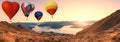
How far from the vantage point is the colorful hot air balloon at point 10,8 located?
12341cm

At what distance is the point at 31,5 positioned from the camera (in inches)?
6289

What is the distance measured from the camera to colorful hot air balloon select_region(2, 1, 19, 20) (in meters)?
123

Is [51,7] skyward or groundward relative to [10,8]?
groundward

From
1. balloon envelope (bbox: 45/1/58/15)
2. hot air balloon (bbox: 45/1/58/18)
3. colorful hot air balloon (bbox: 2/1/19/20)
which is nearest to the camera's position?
colorful hot air balloon (bbox: 2/1/19/20)

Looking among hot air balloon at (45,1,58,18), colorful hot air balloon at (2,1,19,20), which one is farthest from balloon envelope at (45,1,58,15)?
colorful hot air balloon at (2,1,19,20)

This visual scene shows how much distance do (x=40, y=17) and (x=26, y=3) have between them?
11855 mm

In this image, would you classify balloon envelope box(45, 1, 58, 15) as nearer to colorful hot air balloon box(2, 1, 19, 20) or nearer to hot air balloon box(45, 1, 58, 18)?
hot air balloon box(45, 1, 58, 18)

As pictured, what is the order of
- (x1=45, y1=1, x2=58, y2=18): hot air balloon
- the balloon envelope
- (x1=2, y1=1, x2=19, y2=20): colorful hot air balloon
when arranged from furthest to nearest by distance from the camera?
the balloon envelope
(x1=45, y1=1, x2=58, y2=18): hot air balloon
(x1=2, y1=1, x2=19, y2=20): colorful hot air balloon

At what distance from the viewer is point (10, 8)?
126 m

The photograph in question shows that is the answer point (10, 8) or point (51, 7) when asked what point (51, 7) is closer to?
point (51, 7)

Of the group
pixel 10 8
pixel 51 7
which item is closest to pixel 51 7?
pixel 51 7

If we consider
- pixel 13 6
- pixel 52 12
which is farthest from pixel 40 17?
pixel 13 6

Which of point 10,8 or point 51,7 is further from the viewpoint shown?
point 51,7

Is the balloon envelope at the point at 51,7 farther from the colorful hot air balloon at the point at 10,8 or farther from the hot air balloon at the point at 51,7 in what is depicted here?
the colorful hot air balloon at the point at 10,8
